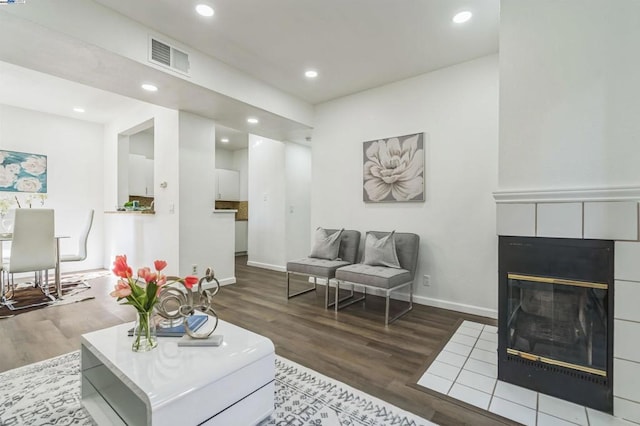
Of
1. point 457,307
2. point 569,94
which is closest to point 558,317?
point 569,94

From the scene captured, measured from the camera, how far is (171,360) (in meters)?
1.33

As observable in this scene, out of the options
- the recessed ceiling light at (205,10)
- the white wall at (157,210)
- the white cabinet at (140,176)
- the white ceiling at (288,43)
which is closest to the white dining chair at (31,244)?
the white wall at (157,210)

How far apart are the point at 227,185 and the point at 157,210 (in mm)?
3299

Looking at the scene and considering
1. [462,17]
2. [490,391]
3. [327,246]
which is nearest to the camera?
[490,391]

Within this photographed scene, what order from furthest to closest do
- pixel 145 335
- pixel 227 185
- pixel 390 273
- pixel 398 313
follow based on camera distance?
pixel 227 185
pixel 398 313
pixel 390 273
pixel 145 335

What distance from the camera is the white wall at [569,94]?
61.4 inches

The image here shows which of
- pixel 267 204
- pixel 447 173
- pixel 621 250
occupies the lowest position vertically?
pixel 621 250

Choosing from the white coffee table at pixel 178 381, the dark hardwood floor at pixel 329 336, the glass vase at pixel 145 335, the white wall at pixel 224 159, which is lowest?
the dark hardwood floor at pixel 329 336

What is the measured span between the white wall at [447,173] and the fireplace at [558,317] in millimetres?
1306

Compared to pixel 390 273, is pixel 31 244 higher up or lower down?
higher up

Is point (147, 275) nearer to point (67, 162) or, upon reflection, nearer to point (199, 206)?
point (199, 206)

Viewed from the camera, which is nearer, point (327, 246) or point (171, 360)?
point (171, 360)

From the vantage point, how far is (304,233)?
5906 mm

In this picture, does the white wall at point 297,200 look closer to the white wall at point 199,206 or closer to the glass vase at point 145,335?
the white wall at point 199,206
